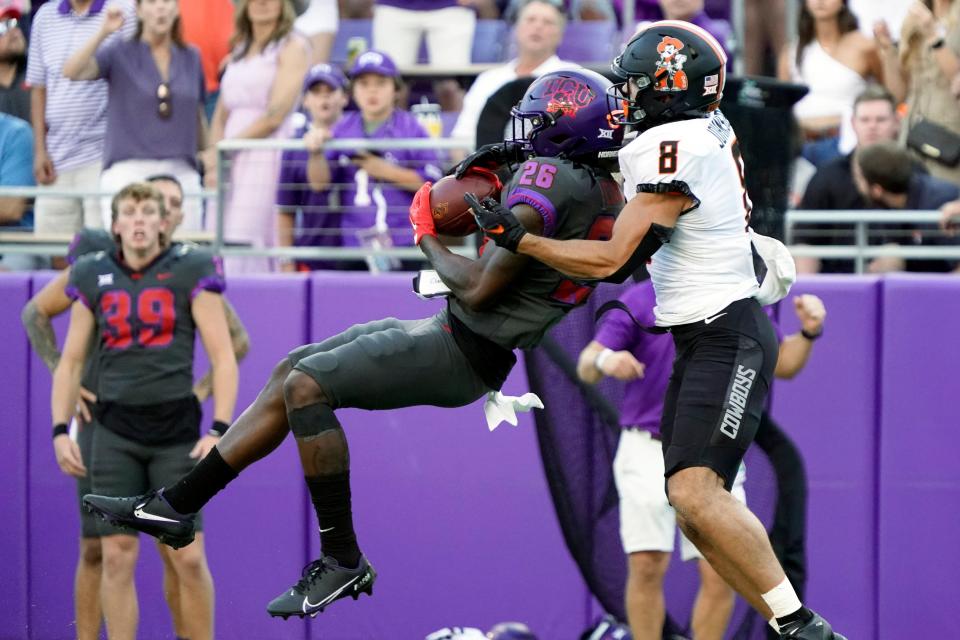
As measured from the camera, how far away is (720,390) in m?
5.41

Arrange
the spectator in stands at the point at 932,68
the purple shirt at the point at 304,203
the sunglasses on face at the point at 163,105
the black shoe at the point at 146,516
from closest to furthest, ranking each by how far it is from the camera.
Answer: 1. the black shoe at the point at 146,516
2. the spectator in stands at the point at 932,68
3. the purple shirt at the point at 304,203
4. the sunglasses on face at the point at 163,105

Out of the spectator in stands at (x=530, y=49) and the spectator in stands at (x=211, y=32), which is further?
the spectator in stands at (x=211, y=32)

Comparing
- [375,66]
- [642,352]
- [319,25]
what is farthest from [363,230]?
[319,25]

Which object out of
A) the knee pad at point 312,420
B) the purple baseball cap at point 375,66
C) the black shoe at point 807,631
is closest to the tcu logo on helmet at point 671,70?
the knee pad at point 312,420

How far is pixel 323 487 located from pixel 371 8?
647 cm

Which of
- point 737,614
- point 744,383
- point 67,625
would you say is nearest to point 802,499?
point 737,614

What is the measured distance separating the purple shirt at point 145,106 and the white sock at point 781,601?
16.1 feet

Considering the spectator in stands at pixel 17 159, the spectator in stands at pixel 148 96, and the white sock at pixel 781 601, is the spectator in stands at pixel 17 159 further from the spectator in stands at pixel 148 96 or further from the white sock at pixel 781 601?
the white sock at pixel 781 601

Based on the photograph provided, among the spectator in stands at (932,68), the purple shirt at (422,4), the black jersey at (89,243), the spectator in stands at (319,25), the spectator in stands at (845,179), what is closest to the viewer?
the black jersey at (89,243)

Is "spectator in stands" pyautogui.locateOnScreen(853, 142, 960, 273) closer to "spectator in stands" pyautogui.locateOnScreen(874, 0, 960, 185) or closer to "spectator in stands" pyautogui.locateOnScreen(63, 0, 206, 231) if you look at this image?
"spectator in stands" pyautogui.locateOnScreen(874, 0, 960, 185)

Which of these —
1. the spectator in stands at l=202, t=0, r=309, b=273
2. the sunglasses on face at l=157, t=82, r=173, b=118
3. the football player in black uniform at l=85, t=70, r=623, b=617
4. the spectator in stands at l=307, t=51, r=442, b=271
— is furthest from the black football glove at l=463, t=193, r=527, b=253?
the sunglasses on face at l=157, t=82, r=173, b=118

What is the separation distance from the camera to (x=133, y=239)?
736 centimetres

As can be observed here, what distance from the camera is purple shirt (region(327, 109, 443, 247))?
8250 millimetres

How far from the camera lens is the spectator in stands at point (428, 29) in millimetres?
10188
